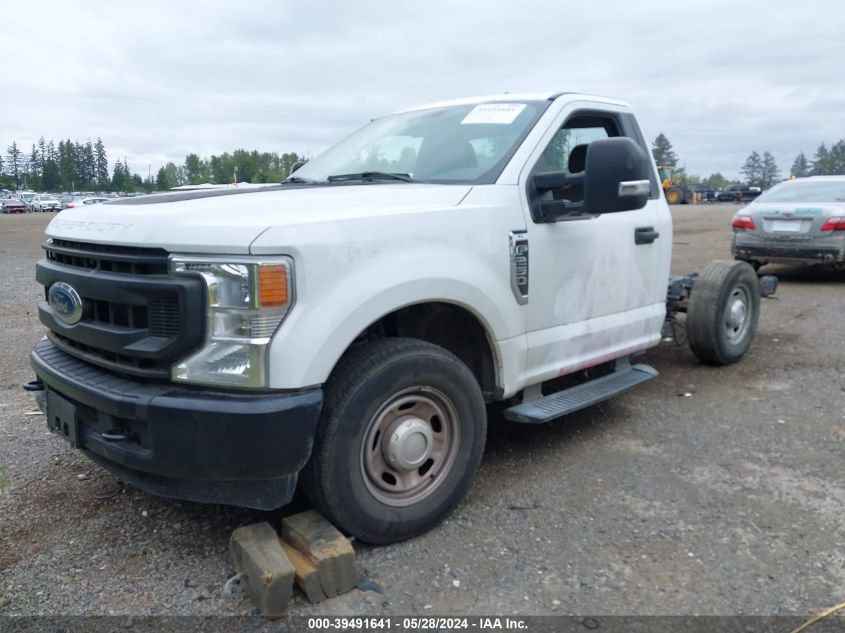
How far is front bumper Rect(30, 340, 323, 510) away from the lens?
8.49ft

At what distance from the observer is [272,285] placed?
2.60 metres

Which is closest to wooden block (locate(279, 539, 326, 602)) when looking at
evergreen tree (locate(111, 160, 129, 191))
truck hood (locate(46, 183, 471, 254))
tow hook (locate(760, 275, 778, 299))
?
truck hood (locate(46, 183, 471, 254))

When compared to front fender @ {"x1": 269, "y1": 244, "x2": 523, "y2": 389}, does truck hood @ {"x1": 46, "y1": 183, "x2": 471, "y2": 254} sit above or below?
above

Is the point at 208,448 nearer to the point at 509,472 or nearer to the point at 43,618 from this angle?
the point at 43,618

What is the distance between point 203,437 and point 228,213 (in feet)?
2.79

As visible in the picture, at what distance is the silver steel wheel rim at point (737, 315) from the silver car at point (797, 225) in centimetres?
462

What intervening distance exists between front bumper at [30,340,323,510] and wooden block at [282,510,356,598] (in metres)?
0.20

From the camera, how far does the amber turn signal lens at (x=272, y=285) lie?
2.58 meters

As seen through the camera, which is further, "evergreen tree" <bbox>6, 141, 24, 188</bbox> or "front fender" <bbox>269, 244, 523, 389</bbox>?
"evergreen tree" <bbox>6, 141, 24, 188</bbox>

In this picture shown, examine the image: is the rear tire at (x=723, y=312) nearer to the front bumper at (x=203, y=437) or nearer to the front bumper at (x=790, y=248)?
the front bumper at (x=203, y=437)

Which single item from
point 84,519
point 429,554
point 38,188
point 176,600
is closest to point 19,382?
point 84,519

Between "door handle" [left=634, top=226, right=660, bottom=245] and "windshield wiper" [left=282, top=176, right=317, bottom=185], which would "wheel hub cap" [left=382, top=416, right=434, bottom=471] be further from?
"door handle" [left=634, top=226, right=660, bottom=245]

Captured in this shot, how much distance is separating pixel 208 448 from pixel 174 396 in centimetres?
23

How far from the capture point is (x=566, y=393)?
4074mm
